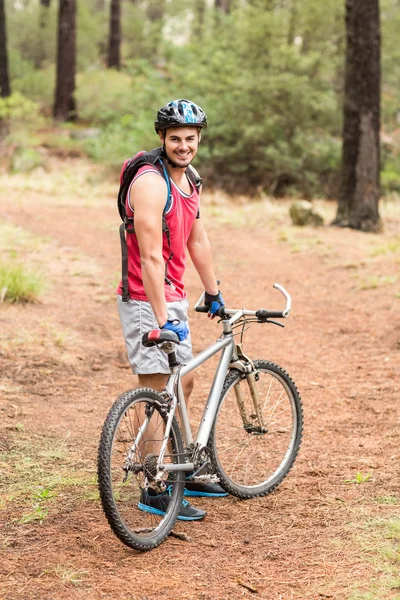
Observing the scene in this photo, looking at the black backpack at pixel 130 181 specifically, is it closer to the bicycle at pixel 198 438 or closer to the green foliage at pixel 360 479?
the bicycle at pixel 198 438

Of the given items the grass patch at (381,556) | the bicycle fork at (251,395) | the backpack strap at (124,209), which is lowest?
the grass patch at (381,556)

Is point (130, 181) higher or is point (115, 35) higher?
point (115, 35)

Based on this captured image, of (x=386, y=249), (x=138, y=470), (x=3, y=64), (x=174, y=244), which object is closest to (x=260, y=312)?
(x=174, y=244)

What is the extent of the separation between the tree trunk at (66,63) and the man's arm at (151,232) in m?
21.7

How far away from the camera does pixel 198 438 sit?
4.04 meters

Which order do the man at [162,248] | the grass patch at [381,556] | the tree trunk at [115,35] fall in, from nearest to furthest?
the grass patch at [381,556]
the man at [162,248]
the tree trunk at [115,35]

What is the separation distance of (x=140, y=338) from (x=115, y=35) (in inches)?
1053

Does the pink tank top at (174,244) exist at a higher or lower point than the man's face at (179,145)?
lower

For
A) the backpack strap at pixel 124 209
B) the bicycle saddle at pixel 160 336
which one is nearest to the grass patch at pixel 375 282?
the backpack strap at pixel 124 209

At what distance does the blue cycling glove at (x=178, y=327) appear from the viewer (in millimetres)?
3844

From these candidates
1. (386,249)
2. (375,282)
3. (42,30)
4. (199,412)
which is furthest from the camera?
(42,30)

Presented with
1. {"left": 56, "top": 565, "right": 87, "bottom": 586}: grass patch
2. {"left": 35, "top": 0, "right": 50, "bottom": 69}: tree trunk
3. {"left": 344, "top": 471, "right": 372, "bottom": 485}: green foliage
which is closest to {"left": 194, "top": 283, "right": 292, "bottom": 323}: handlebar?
{"left": 344, "top": 471, "right": 372, "bottom": 485}: green foliage

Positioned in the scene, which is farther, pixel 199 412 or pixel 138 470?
pixel 199 412

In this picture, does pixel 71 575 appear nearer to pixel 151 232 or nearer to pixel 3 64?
pixel 151 232
